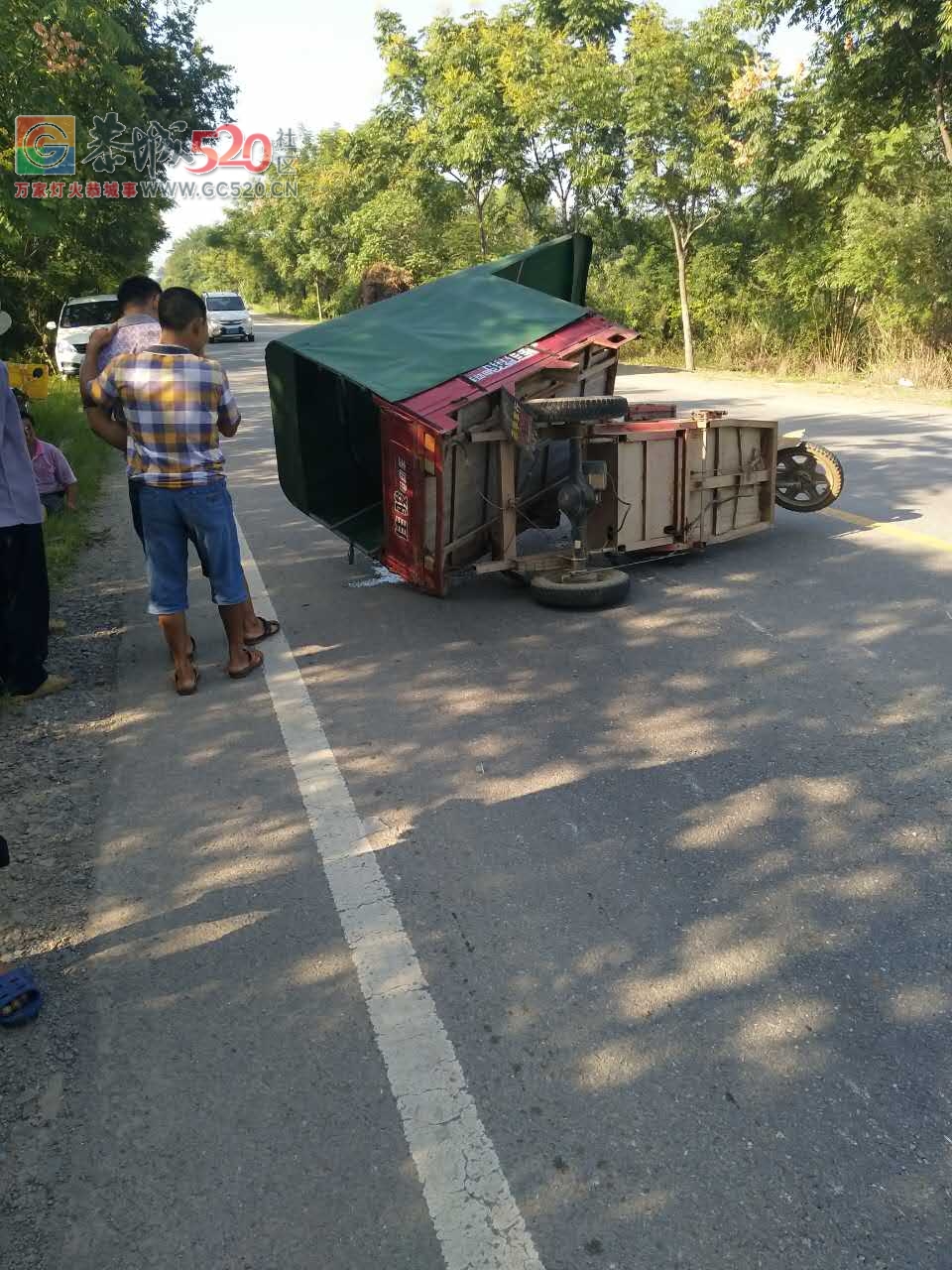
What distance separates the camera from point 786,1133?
8.07 feet

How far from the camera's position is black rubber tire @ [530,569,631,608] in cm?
652

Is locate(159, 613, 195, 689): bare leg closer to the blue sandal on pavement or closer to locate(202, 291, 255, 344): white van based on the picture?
the blue sandal on pavement

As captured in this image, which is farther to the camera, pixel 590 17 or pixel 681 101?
pixel 590 17

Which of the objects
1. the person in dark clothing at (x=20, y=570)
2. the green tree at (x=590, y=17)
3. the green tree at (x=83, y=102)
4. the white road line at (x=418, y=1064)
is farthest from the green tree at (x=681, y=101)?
the white road line at (x=418, y=1064)

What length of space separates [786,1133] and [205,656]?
14.8 ft

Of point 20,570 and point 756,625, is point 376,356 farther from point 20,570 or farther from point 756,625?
point 756,625

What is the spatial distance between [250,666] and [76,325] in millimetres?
19013

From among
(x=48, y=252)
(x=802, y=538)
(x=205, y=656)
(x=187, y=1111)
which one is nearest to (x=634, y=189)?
(x=48, y=252)

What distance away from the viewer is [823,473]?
8.29 meters

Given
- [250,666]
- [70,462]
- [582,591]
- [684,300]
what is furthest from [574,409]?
[684,300]

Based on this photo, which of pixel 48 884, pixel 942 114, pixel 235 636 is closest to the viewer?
pixel 48 884

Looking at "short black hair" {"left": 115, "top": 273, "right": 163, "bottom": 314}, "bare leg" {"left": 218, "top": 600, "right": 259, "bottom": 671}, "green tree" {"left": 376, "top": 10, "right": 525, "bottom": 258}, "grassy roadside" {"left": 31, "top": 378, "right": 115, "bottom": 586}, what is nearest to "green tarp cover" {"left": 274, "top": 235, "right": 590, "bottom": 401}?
"short black hair" {"left": 115, "top": 273, "right": 163, "bottom": 314}

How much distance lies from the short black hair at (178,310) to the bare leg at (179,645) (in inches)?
58.9

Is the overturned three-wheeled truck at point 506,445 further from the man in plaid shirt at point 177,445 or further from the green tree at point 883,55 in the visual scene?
the green tree at point 883,55
